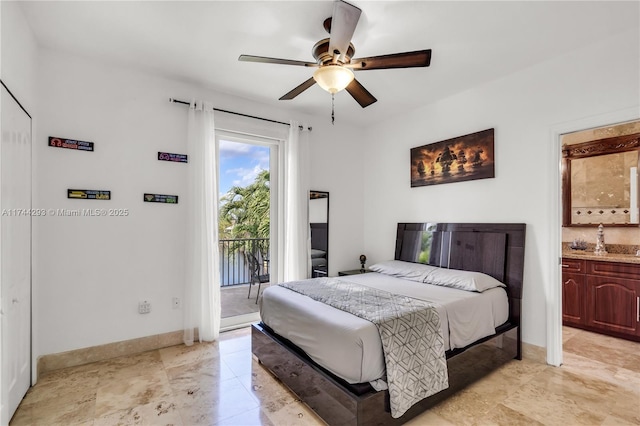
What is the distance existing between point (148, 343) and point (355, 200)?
127 inches

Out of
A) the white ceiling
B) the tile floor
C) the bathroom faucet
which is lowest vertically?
the tile floor

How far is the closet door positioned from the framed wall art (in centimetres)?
390

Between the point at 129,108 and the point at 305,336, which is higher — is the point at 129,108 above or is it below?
above

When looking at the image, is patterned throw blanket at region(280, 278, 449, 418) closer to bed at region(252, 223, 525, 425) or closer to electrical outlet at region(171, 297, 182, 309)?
bed at region(252, 223, 525, 425)

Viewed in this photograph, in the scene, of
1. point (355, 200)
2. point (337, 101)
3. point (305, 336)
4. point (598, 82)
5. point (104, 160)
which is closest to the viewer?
point (305, 336)

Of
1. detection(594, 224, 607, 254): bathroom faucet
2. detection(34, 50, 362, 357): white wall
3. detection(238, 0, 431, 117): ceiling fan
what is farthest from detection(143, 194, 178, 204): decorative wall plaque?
detection(594, 224, 607, 254): bathroom faucet

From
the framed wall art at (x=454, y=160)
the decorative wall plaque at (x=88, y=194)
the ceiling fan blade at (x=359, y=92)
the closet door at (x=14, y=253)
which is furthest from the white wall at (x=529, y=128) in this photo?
the closet door at (x=14, y=253)

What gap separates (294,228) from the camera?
401cm

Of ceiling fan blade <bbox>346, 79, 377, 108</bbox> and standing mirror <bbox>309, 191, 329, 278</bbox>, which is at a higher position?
ceiling fan blade <bbox>346, 79, 377, 108</bbox>

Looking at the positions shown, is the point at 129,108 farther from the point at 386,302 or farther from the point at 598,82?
the point at 598,82

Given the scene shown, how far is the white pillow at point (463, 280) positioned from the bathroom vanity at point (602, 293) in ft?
4.92

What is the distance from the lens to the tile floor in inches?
81.1

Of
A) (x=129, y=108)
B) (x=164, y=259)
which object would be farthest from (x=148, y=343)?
(x=129, y=108)

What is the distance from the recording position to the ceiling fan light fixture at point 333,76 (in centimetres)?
211
